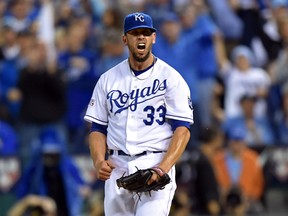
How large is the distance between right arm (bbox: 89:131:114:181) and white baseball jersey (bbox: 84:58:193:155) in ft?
0.34

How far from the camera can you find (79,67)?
15703 mm

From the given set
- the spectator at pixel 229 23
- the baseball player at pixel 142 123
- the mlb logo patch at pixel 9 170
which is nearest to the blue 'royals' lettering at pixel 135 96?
the baseball player at pixel 142 123

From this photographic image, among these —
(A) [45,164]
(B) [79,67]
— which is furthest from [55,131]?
(B) [79,67]

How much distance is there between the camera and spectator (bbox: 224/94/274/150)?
15211 millimetres

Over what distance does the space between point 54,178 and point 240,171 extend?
8.40 feet

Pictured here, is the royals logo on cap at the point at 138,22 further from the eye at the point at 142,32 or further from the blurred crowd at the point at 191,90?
the blurred crowd at the point at 191,90

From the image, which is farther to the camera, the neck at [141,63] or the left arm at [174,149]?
the neck at [141,63]

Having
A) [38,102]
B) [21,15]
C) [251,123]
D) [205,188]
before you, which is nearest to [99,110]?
[205,188]

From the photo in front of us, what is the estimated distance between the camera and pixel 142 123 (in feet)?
27.5

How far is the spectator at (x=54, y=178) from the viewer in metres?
13.1

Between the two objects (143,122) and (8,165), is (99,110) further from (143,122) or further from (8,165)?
(8,165)

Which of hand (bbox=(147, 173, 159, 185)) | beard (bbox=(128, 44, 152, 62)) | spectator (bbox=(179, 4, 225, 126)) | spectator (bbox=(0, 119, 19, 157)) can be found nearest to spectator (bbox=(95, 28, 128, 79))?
spectator (bbox=(179, 4, 225, 126))

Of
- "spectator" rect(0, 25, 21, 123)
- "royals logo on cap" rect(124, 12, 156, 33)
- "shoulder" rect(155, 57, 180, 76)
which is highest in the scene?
"spectator" rect(0, 25, 21, 123)

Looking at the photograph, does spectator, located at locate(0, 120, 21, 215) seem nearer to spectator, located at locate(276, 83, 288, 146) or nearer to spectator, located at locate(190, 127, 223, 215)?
spectator, located at locate(190, 127, 223, 215)
